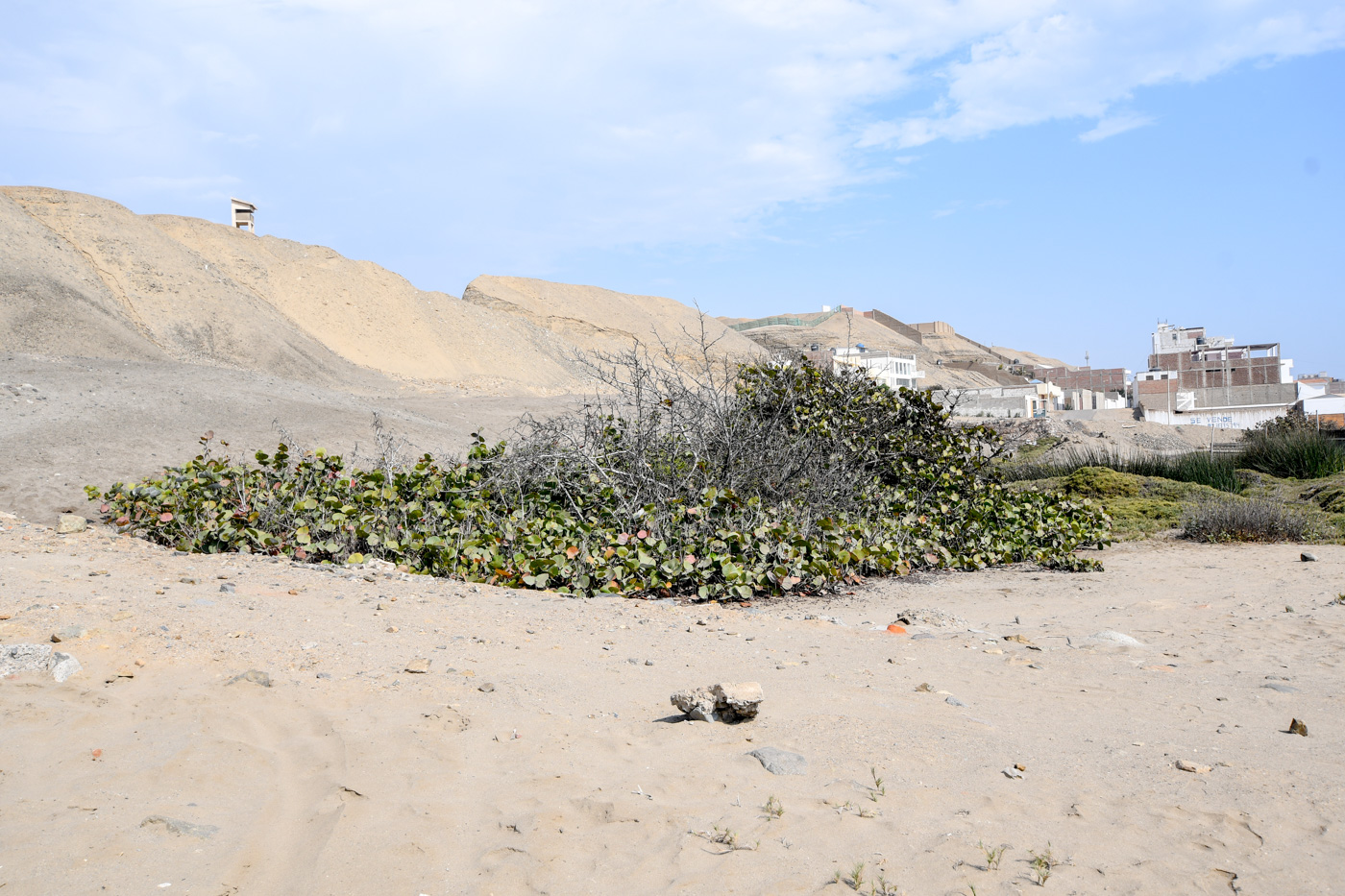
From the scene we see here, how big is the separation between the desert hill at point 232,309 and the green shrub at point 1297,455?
27.7 feet

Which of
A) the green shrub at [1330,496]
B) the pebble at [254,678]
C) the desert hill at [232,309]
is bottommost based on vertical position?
the green shrub at [1330,496]

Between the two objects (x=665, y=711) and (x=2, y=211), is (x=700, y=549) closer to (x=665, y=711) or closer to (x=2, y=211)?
(x=665, y=711)

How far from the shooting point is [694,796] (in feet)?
7.86

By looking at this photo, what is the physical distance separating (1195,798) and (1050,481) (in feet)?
36.3

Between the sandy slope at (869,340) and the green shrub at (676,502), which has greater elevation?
the sandy slope at (869,340)

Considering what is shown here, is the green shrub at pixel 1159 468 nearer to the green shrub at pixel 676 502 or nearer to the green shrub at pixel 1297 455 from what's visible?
the green shrub at pixel 1297 455

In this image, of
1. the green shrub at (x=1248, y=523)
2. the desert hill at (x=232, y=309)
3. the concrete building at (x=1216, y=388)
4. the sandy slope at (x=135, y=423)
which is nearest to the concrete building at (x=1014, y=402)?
the concrete building at (x=1216, y=388)

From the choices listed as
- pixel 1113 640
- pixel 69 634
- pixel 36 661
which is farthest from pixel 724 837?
pixel 1113 640

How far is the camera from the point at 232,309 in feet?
79.6

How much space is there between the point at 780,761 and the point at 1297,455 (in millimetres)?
13401

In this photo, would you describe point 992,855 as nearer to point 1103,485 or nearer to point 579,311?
point 1103,485

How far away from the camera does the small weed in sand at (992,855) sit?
2.03 m

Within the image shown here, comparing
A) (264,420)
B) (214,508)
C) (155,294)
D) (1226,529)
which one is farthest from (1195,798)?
(155,294)

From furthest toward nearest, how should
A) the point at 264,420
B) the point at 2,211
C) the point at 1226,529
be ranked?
the point at 2,211 < the point at 264,420 < the point at 1226,529
